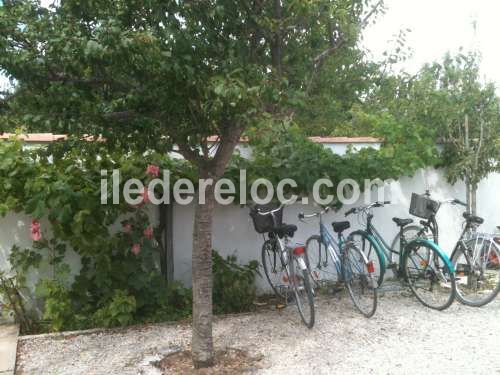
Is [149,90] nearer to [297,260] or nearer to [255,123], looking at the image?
[255,123]

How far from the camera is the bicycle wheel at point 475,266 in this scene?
5.49m

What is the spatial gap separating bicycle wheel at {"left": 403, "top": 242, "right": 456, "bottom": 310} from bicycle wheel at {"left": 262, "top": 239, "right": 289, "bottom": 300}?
1408mm

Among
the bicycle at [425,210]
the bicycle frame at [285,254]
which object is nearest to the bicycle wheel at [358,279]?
the bicycle frame at [285,254]

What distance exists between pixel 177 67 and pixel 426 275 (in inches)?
148

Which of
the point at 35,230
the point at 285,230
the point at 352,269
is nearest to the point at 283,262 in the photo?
the point at 285,230

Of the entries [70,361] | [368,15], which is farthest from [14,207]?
[368,15]

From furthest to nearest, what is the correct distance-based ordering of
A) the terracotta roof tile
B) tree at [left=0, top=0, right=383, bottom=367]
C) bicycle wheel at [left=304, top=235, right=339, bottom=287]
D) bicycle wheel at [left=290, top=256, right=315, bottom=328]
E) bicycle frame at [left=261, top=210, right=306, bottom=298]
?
bicycle wheel at [left=304, top=235, right=339, bottom=287] < the terracotta roof tile < bicycle frame at [left=261, top=210, right=306, bottom=298] < bicycle wheel at [left=290, top=256, right=315, bottom=328] < tree at [left=0, top=0, right=383, bottom=367]

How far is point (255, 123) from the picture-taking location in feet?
11.6

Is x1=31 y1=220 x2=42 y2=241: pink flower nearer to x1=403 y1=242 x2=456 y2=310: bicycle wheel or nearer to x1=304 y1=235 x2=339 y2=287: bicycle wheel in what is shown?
x1=304 y1=235 x2=339 y2=287: bicycle wheel

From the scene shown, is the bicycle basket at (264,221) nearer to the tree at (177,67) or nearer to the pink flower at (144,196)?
the pink flower at (144,196)

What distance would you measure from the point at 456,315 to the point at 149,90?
152 inches

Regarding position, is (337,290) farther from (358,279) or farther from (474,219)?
(474,219)

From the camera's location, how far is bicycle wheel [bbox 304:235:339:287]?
5.86 m

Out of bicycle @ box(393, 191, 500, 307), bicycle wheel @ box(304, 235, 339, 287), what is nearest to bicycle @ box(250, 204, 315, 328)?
bicycle wheel @ box(304, 235, 339, 287)
